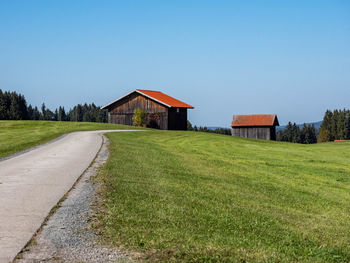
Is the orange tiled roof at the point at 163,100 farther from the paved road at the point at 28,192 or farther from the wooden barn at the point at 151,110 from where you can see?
the paved road at the point at 28,192

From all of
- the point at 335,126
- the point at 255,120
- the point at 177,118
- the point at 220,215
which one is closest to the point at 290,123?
the point at 335,126

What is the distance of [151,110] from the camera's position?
59094 mm

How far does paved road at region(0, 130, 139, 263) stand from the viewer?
560cm

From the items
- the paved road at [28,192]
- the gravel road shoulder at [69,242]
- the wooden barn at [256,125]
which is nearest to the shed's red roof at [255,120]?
the wooden barn at [256,125]

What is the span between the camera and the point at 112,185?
388 inches

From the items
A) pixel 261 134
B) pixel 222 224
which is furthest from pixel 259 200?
pixel 261 134

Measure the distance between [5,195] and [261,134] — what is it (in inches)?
2581

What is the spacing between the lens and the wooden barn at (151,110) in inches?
2287

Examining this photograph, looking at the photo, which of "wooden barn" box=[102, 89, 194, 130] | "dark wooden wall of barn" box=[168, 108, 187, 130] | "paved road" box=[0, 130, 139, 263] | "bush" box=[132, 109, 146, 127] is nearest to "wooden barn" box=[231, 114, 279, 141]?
"wooden barn" box=[102, 89, 194, 130]

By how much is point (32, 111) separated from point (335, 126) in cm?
12670

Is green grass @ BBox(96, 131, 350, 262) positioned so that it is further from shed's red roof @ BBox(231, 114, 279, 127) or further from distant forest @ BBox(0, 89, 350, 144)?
distant forest @ BBox(0, 89, 350, 144)

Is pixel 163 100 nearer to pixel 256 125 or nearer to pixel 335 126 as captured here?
pixel 256 125

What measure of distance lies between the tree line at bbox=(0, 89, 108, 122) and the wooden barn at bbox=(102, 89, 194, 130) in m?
10.8

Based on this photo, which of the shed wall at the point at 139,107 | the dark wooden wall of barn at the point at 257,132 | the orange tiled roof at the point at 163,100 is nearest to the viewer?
the orange tiled roof at the point at 163,100
